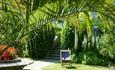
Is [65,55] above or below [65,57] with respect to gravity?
above

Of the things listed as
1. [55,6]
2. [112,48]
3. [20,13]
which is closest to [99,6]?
[55,6]

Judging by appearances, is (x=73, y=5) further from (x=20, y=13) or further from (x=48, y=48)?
(x=48, y=48)

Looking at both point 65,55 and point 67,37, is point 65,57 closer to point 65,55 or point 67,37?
point 65,55

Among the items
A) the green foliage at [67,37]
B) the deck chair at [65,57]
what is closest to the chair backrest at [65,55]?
the deck chair at [65,57]

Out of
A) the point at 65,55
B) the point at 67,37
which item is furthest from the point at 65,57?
the point at 67,37

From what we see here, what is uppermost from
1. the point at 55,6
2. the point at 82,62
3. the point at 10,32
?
the point at 55,6

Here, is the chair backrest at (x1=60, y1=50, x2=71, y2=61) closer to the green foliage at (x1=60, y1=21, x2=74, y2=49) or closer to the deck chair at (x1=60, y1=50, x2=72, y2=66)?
the deck chair at (x1=60, y1=50, x2=72, y2=66)

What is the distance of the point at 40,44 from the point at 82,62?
380 cm

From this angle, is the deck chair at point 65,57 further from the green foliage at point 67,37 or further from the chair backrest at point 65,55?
the green foliage at point 67,37

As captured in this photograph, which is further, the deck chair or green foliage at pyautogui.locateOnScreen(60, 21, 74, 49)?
green foliage at pyautogui.locateOnScreen(60, 21, 74, 49)

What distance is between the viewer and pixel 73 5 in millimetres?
4363

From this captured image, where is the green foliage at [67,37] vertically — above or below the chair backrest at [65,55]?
above

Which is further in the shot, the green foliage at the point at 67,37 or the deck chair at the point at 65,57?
the green foliage at the point at 67,37

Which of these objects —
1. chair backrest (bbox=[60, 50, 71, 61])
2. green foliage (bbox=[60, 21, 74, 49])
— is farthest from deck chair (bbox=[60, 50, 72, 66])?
green foliage (bbox=[60, 21, 74, 49])
